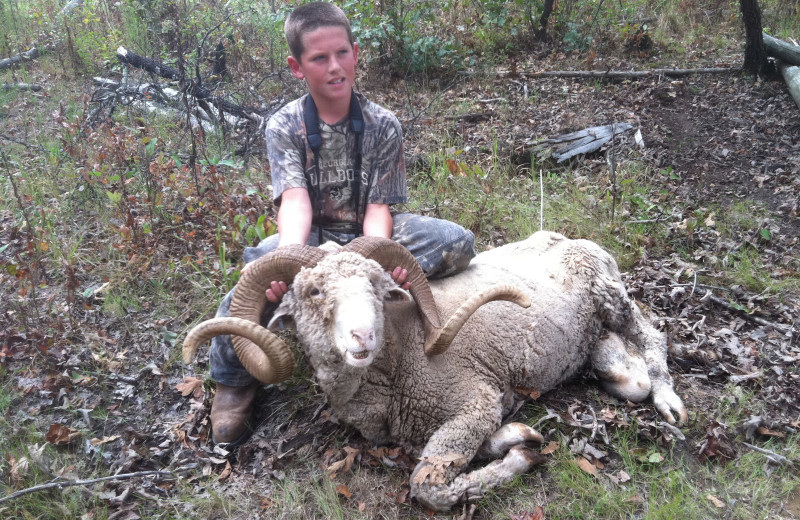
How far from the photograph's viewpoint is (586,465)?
3484 millimetres

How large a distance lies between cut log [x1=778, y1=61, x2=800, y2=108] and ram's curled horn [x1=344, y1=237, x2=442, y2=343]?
7.54 m

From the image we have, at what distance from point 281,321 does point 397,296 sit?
2.44 ft

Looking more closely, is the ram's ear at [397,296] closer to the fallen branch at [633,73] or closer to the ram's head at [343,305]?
the ram's head at [343,305]

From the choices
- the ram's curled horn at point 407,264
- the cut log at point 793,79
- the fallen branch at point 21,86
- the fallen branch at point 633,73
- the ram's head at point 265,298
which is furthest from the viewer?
the fallen branch at point 633,73

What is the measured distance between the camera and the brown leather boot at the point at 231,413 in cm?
389

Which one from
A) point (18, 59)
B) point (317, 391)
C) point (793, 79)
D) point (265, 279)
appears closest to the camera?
point (265, 279)

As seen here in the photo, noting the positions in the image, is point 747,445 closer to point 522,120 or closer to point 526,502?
point 526,502

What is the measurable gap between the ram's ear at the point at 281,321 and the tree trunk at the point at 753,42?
8947mm

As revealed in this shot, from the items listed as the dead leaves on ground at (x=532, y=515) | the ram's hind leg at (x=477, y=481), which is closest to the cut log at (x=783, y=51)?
the ram's hind leg at (x=477, y=481)

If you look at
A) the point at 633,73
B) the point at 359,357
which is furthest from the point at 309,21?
the point at 633,73

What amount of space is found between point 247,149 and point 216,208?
1503mm

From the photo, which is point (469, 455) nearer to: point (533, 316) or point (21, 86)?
point (533, 316)

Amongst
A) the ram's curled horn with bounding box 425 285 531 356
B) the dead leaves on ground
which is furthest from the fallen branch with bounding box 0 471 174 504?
the dead leaves on ground

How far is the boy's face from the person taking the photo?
3760 millimetres
